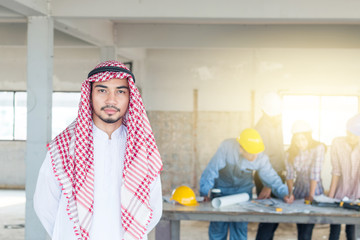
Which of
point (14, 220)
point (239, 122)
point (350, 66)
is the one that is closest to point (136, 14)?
point (14, 220)

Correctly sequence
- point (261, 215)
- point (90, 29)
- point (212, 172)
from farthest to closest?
point (90, 29), point (212, 172), point (261, 215)

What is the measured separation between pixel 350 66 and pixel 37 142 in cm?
753

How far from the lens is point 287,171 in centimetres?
456

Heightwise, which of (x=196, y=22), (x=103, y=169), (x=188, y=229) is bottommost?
(x=188, y=229)

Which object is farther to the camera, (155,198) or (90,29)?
(90,29)

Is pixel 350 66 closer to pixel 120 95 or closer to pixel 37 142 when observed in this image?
pixel 37 142

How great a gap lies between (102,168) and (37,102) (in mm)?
2978

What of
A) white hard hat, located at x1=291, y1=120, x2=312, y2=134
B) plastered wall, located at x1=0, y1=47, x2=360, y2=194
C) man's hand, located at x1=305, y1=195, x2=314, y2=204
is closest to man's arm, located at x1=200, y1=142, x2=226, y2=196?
white hard hat, located at x1=291, y1=120, x2=312, y2=134

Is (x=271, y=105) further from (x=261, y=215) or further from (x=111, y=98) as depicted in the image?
(x=111, y=98)

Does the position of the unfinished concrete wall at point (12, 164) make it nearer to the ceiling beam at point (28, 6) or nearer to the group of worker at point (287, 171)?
the ceiling beam at point (28, 6)

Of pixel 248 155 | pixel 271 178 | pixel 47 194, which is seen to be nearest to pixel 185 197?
pixel 248 155

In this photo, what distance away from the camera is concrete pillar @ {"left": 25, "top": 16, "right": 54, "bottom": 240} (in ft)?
15.1

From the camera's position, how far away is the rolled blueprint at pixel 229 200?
12.5 feet

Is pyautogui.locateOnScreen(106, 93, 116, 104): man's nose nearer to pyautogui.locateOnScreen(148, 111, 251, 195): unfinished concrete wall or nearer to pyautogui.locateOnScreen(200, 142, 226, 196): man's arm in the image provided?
pyautogui.locateOnScreen(200, 142, 226, 196): man's arm
